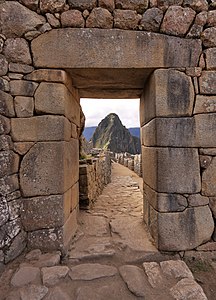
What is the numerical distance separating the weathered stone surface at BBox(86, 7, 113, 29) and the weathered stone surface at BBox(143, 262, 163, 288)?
116 inches

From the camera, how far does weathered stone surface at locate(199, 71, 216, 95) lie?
2322 mm

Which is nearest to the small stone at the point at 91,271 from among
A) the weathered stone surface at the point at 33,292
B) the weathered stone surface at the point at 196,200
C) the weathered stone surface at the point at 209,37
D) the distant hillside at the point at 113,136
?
the weathered stone surface at the point at 33,292

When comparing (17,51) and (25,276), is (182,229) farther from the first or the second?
(17,51)

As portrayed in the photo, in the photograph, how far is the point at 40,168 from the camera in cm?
227

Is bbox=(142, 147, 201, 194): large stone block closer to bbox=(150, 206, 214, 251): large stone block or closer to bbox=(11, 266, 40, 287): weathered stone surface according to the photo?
bbox=(150, 206, 214, 251): large stone block

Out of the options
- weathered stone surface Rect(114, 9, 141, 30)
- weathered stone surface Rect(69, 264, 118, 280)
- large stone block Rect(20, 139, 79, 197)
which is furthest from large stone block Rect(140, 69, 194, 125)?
weathered stone surface Rect(69, 264, 118, 280)

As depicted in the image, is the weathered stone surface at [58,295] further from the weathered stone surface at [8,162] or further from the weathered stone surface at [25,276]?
the weathered stone surface at [8,162]

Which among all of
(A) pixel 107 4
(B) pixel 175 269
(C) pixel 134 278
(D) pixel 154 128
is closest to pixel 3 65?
(A) pixel 107 4

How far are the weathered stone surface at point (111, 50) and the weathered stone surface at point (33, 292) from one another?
2.44 meters

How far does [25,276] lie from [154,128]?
2238 millimetres

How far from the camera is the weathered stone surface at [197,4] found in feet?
7.48

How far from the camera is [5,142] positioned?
2.12m

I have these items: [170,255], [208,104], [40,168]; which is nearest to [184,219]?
[170,255]

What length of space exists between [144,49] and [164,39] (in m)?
0.29
